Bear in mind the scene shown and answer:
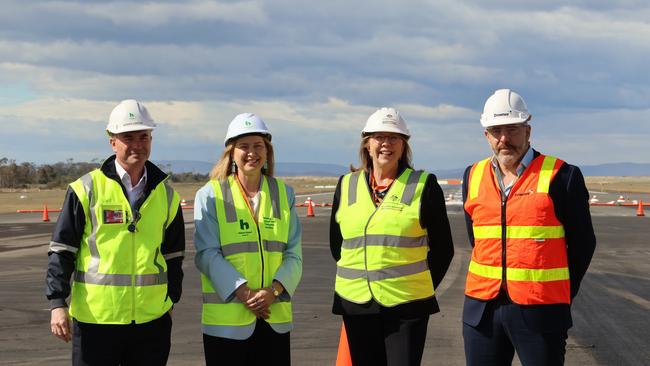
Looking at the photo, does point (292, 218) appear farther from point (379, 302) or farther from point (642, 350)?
point (642, 350)

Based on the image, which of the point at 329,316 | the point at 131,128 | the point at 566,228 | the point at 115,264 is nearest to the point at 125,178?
the point at 131,128

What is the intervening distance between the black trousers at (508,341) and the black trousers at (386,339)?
0.29 metres

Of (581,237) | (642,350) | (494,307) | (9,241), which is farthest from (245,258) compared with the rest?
(9,241)

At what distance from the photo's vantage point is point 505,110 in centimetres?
426

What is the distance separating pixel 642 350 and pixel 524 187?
3.92 m

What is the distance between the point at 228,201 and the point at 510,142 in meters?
1.67

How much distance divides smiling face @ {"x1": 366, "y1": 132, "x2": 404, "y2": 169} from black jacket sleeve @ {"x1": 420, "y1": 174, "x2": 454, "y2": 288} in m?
0.25

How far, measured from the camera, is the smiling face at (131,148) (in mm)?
4344

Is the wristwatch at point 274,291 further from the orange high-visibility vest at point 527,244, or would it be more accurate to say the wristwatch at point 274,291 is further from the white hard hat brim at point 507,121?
the white hard hat brim at point 507,121

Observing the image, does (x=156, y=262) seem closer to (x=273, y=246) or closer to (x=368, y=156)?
(x=273, y=246)

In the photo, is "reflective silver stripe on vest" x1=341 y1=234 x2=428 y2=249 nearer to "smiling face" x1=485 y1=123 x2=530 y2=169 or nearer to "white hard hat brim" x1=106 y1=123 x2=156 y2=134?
"smiling face" x1=485 y1=123 x2=530 y2=169

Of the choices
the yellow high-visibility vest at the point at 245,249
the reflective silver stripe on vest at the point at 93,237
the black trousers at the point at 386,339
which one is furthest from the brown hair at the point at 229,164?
the black trousers at the point at 386,339

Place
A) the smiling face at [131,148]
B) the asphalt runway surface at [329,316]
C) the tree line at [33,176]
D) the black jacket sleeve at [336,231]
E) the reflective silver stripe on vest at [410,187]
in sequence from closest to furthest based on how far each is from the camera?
1. the smiling face at [131,148]
2. the reflective silver stripe on vest at [410,187]
3. the black jacket sleeve at [336,231]
4. the asphalt runway surface at [329,316]
5. the tree line at [33,176]

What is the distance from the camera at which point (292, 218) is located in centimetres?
476
